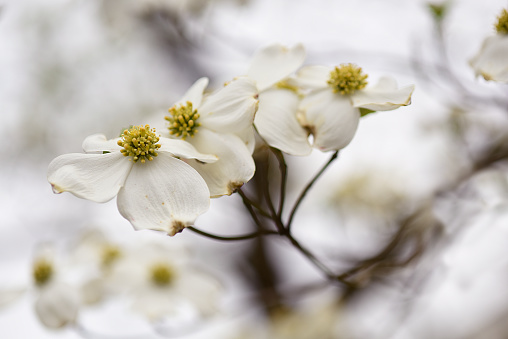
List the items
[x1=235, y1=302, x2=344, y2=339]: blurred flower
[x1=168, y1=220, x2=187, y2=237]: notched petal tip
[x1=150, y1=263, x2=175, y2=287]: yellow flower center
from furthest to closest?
[x1=235, y1=302, x2=344, y2=339]: blurred flower → [x1=150, y1=263, x2=175, y2=287]: yellow flower center → [x1=168, y1=220, x2=187, y2=237]: notched petal tip

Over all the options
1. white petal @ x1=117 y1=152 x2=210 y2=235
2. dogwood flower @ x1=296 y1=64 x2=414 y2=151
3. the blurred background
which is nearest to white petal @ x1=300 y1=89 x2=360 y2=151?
dogwood flower @ x1=296 y1=64 x2=414 y2=151

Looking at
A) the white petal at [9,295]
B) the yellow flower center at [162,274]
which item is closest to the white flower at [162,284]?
the yellow flower center at [162,274]

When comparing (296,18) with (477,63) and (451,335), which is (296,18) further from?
(451,335)

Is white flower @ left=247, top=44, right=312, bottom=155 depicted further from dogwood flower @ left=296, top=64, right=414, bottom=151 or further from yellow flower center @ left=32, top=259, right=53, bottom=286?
yellow flower center @ left=32, top=259, right=53, bottom=286

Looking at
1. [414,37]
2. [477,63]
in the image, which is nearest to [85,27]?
[414,37]

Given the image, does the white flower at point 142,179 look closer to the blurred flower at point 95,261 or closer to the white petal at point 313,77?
the white petal at point 313,77

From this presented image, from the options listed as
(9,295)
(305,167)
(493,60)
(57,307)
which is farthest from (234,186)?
(305,167)

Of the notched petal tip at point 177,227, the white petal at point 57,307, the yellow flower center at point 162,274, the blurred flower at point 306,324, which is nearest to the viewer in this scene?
the notched petal tip at point 177,227
